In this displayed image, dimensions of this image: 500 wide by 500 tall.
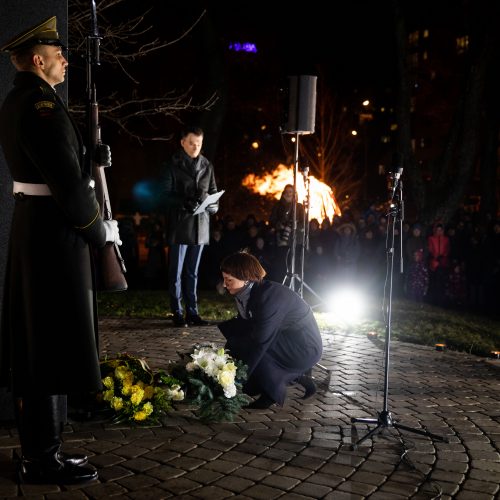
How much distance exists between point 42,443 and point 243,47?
84.7ft

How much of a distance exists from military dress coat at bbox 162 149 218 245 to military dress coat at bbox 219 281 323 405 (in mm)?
2834

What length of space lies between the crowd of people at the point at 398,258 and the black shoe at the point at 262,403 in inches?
300

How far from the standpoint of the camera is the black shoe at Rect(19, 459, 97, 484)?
385 cm

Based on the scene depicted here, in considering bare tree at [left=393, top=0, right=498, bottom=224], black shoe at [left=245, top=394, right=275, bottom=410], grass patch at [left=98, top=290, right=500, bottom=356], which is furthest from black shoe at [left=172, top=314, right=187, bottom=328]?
bare tree at [left=393, top=0, right=498, bottom=224]

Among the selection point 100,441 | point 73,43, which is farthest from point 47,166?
point 73,43

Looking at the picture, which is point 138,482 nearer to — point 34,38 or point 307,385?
point 307,385

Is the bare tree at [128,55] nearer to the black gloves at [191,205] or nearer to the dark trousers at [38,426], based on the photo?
the black gloves at [191,205]

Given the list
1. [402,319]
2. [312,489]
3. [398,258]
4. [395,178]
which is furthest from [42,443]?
[398,258]

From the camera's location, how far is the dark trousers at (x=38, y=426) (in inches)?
150

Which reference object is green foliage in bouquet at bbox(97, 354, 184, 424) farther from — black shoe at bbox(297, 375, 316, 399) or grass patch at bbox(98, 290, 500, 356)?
grass patch at bbox(98, 290, 500, 356)

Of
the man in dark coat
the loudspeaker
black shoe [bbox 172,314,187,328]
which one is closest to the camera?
the loudspeaker

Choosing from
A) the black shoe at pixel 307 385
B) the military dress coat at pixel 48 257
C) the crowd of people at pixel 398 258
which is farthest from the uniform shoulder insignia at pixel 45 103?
the crowd of people at pixel 398 258

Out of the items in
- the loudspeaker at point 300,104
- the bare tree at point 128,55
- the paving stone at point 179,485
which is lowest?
the paving stone at point 179,485

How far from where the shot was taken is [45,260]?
3.74m
